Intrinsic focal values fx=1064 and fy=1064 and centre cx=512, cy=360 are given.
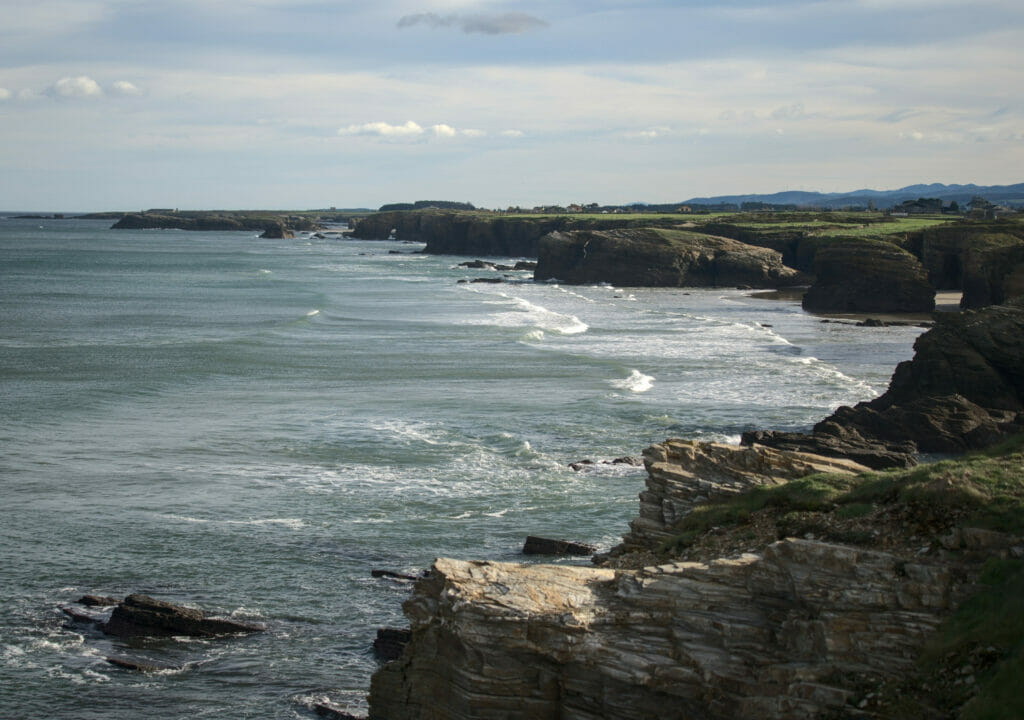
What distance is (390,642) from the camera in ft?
63.5

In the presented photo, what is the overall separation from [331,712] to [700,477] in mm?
7151

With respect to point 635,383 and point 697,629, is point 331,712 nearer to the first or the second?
point 697,629

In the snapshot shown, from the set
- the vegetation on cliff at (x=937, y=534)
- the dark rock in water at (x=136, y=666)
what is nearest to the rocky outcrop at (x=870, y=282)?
the vegetation on cliff at (x=937, y=534)

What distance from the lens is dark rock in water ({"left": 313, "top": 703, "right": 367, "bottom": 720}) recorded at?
17016 mm

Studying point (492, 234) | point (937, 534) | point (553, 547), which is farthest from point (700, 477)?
point (492, 234)

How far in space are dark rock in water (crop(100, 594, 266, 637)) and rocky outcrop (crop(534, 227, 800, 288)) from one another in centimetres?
9022

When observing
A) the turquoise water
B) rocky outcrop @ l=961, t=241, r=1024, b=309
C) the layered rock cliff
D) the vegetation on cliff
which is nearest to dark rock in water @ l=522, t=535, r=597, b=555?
the turquoise water

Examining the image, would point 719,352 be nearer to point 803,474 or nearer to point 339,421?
point 339,421

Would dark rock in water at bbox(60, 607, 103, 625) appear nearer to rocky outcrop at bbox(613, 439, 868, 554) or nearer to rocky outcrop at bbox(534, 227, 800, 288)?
rocky outcrop at bbox(613, 439, 868, 554)

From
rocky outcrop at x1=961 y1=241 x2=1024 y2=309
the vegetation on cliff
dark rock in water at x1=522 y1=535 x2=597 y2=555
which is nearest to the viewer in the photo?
the vegetation on cliff

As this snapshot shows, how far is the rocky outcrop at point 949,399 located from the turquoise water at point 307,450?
3.21 metres

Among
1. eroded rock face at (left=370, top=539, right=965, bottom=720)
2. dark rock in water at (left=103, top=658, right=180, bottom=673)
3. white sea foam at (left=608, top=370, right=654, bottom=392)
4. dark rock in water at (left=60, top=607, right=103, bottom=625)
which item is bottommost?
dark rock in water at (left=103, top=658, right=180, bottom=673)

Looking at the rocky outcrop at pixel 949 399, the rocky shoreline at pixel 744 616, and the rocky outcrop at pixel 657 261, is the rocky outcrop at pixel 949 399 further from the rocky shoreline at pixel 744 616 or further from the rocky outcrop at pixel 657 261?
the rocky outcrop at pixel 657 261

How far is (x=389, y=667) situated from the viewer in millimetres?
15086
